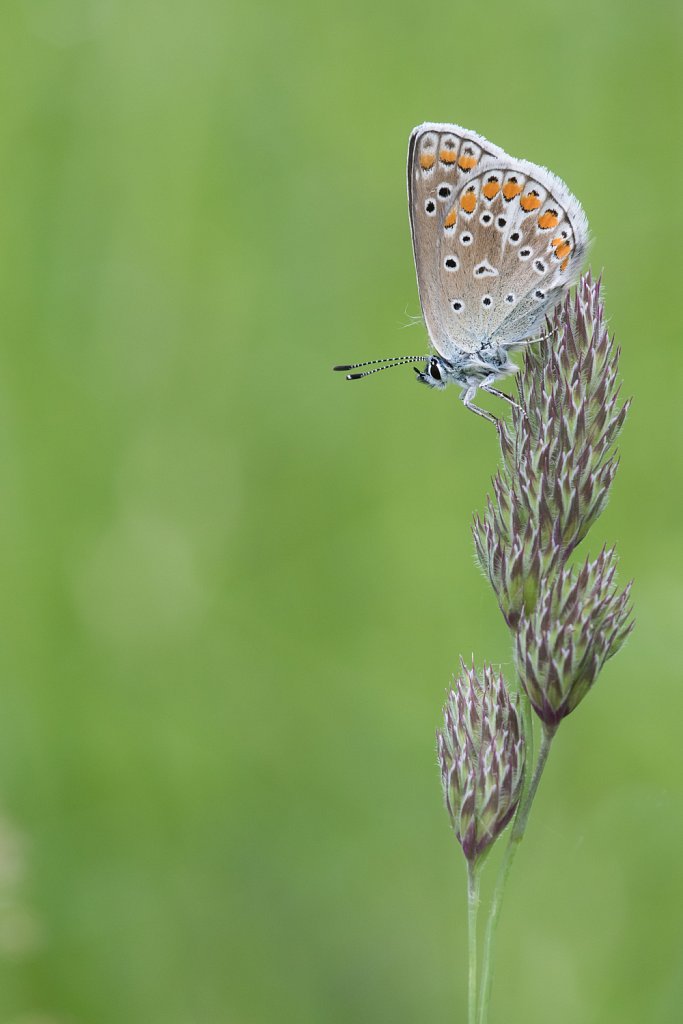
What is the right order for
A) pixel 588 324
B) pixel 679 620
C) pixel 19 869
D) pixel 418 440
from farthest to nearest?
pixel 418 440
pixel 679 620
pixel 19 869
pixel 588 324

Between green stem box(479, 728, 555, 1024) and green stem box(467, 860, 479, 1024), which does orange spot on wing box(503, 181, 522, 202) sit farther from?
green stem box(467, 860, 479, 1024)

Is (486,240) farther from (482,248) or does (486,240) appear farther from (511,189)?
(511,189)

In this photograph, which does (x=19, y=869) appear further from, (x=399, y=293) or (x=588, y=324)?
(x=399, y=293)

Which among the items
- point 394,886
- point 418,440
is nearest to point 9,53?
point 418,440

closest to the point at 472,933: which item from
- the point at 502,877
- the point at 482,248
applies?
the point at 502,877

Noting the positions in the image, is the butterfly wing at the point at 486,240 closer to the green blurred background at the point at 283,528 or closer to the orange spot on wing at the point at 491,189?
the orange spot on wing at the point at 491,189

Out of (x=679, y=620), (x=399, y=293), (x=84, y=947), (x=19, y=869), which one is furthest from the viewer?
(x=399, y=293)

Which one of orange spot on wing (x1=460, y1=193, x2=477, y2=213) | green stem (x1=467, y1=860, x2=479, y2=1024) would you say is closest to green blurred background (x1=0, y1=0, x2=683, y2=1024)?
green stem (x1=467, y1=860, x2=479, y2=1024)
